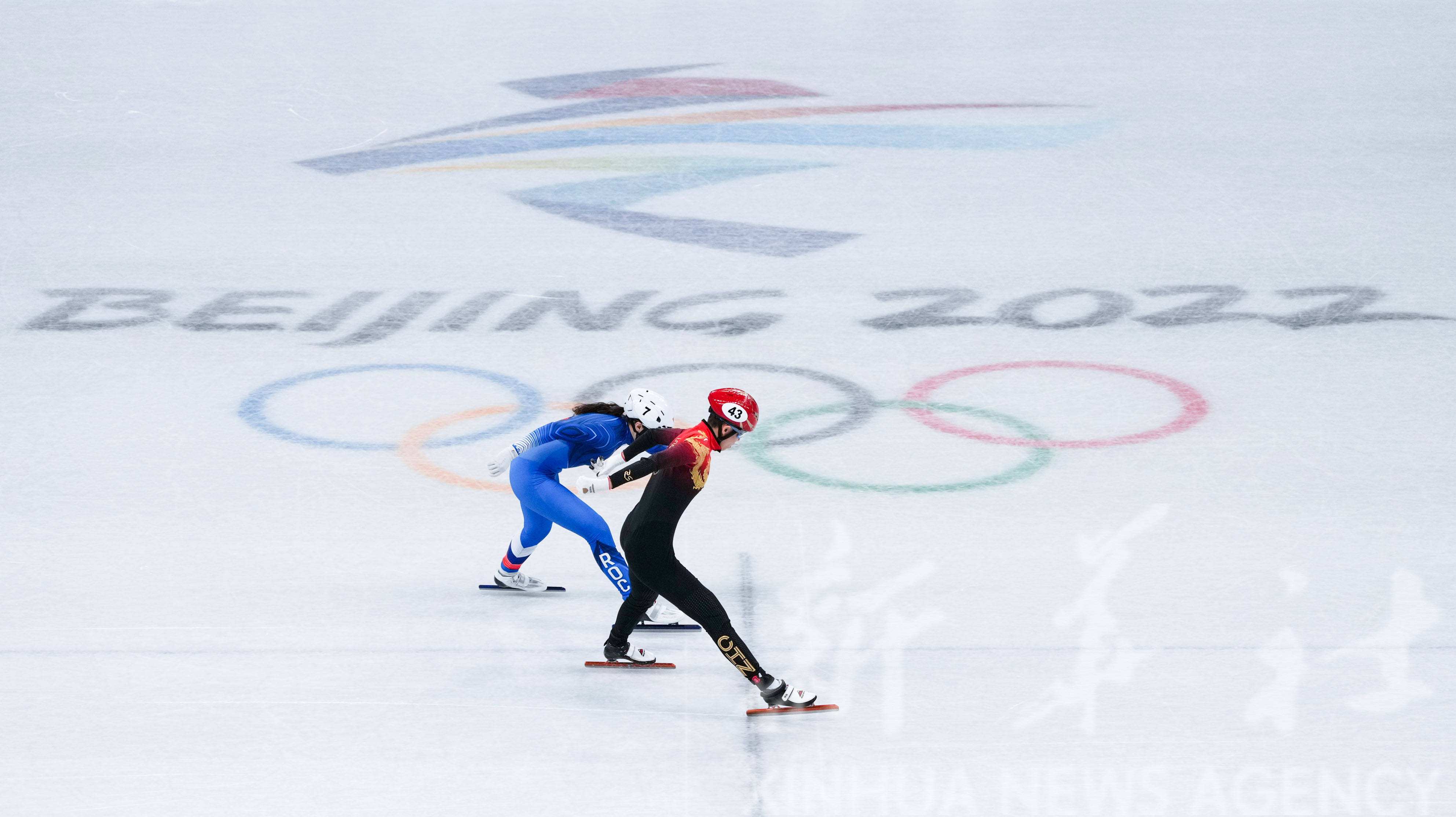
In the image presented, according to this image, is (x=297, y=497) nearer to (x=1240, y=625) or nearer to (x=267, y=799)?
(x=267, y=799)

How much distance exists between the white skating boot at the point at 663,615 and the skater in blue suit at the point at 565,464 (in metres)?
0.22

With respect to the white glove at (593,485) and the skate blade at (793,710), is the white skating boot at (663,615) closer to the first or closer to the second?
the skate blade at (793,710)

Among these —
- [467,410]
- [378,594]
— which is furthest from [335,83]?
[378,594]

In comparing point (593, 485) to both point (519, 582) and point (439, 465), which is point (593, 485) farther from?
point (439, 465)

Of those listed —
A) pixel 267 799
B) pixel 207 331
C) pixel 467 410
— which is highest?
pixel 207 331

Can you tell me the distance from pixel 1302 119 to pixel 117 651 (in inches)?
569

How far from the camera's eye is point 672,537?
234 inches

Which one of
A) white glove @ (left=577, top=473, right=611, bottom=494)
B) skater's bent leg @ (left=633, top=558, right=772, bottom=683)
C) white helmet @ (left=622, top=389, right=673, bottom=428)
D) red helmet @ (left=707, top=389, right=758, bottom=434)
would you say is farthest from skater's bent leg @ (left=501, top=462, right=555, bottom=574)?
red helmet @ (left=707, top=389, right=758, bottom=434)

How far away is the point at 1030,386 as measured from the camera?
9.98m

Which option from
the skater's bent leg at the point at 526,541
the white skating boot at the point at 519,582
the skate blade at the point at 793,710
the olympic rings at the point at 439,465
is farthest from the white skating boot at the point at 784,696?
the olympic rings at the point at 439,465

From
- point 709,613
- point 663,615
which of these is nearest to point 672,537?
point 709,613

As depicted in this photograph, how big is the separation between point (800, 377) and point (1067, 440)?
1.99 metres

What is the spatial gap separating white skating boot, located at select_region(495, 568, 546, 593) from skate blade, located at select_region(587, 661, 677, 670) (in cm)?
79

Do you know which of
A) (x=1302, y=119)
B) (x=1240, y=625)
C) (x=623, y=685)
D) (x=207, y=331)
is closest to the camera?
(x=623, y=685)
